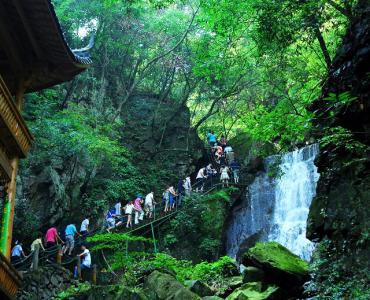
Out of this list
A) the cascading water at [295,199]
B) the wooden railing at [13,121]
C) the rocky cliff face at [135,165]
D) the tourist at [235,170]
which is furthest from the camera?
the tourist at [235,170]

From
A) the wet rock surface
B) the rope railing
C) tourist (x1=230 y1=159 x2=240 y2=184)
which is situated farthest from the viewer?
tourist (x1=230 y1=159 x2=240 y2=184)

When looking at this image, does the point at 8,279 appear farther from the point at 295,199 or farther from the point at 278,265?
the point at 295,199

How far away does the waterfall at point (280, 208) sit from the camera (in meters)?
20.6

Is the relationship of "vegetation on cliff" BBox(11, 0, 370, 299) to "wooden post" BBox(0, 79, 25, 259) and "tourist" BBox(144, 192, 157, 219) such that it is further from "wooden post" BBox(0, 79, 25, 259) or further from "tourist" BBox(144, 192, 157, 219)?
"wooden post" BBox(0, 79, 25, 259)

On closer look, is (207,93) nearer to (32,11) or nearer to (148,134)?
(148,134)

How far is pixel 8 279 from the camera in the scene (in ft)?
30.7

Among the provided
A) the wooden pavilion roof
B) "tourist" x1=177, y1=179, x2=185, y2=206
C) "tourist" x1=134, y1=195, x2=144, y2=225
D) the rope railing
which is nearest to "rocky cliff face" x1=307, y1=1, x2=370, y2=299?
the wooden pavilion roof

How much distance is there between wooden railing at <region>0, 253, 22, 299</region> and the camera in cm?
896

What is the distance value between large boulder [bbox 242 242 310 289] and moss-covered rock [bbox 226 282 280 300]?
1.39 feet

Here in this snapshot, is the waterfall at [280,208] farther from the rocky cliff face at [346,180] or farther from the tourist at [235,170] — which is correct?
the rocky cliff face at [346,180]

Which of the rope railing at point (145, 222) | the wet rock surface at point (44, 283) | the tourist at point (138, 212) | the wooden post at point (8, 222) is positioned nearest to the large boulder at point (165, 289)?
the wooden post at point (8, 222)

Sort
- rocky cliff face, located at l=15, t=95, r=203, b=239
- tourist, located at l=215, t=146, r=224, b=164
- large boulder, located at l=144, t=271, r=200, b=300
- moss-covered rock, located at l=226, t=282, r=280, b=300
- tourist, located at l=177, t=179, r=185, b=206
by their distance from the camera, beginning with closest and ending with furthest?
large boulder, located at l=144, t=271, r=200, b=300, moss-covered rock, located at l=226, t=282, r=280, b=300, rocky cliff face, located at l=15, t=95, r=203, b=239, tourist, located at l=177, t=179, r=185, b=206, tourist, located at l=215, t=146, r=224, b=164

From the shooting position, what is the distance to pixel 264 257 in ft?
39.1

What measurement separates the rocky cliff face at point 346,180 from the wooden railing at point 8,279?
6.66 metres
